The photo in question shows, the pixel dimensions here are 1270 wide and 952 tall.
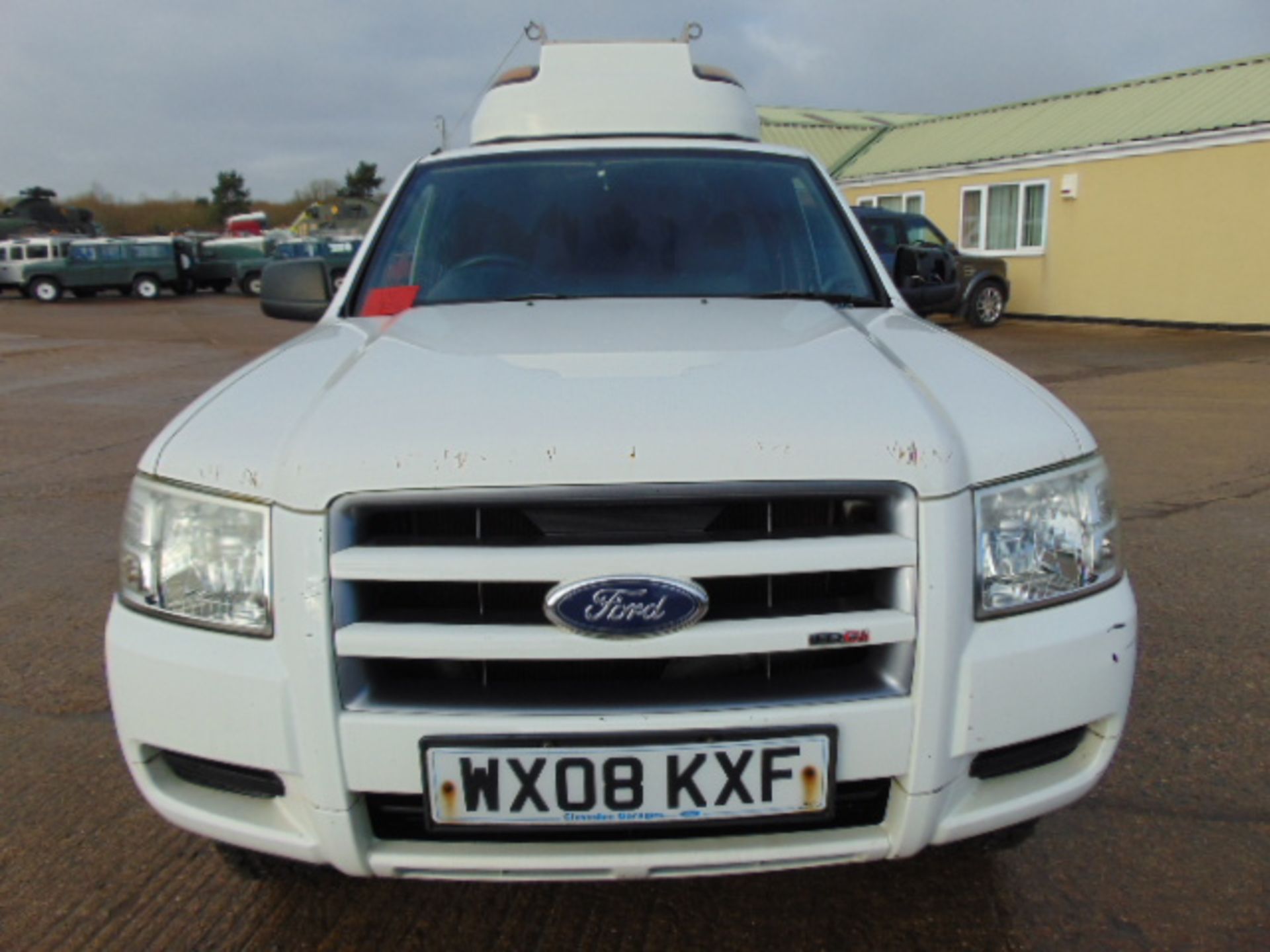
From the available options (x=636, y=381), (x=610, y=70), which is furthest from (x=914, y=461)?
(x=610, y=70)

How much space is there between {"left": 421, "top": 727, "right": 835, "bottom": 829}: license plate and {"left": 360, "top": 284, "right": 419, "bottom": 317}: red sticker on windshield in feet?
4.95

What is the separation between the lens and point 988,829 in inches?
71.8

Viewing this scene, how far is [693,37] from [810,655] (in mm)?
4178

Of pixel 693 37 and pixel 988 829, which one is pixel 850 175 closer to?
pixel 693 37

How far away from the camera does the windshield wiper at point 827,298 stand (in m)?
2.84

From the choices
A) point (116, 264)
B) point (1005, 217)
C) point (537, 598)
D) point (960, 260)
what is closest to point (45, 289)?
point (116, 264)

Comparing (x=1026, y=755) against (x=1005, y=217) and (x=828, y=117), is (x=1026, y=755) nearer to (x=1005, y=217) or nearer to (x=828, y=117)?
(x=1005, y=217)

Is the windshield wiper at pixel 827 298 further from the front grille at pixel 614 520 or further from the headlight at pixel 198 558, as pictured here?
the headlight at pixel 198 558

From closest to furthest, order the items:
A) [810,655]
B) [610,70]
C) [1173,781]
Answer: [810,655] → [1173,781] → [610,70]

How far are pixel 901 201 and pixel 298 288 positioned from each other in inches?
818

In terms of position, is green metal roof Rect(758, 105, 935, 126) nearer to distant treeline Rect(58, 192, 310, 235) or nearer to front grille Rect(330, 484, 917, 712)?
front grille Rect(330, 484, 917, 712)

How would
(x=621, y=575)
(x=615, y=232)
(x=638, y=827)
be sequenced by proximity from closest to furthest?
1. (x=621, y=575)
2. (x=638, y=827)
3. (x=615, y=232)

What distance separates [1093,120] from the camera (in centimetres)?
1878

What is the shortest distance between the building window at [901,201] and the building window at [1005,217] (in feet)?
3.83
